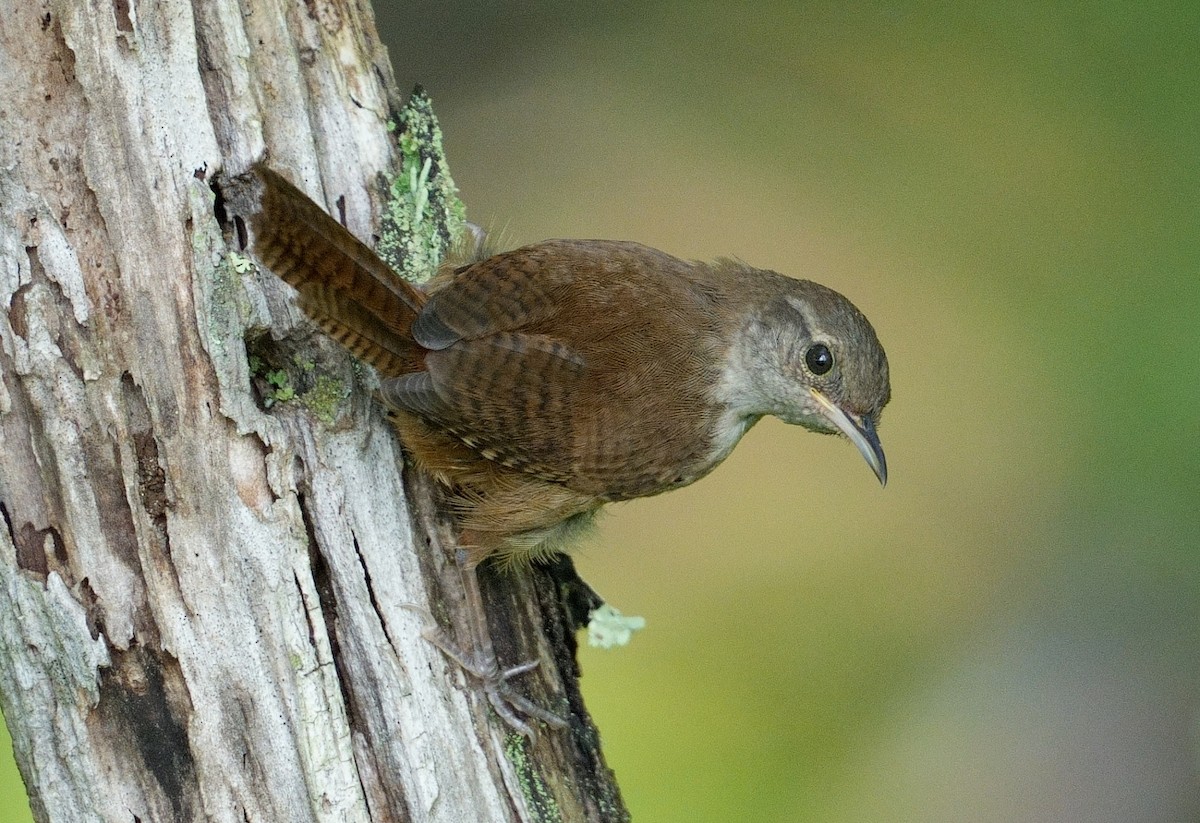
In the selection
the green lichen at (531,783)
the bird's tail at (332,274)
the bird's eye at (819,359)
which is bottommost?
the green lichen at (531,783)

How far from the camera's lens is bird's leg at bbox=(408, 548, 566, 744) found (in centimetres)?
286

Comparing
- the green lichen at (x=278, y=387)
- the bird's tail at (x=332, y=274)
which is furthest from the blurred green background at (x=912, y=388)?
the green lichen at (x=278, y=387)

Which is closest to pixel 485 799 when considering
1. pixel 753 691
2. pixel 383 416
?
pixel 383 416

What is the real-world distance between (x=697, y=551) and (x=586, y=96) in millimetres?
2755

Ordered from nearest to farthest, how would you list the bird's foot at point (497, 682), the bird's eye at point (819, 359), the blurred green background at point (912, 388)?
the bird's foot at point (497, 682) → the bird's eye at point (819, 359) → the blurred green background at point (912, 388)

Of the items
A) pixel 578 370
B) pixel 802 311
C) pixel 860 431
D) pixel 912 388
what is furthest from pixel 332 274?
pixel 912 388

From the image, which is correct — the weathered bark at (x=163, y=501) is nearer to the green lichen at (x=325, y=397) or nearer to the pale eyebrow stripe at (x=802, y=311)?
the green lichen at (x=325, y=397)

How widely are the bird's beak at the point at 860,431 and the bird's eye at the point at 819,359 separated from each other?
7 centimetres

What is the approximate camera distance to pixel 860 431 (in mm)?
3197

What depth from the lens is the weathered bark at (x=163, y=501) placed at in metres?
2.54

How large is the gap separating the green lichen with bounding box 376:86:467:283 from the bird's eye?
105cm

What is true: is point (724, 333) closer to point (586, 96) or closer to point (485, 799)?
point (485, 799)

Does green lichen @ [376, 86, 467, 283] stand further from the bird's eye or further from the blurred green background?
the blurred green background

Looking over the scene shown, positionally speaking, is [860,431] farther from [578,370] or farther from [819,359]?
[578,370]
